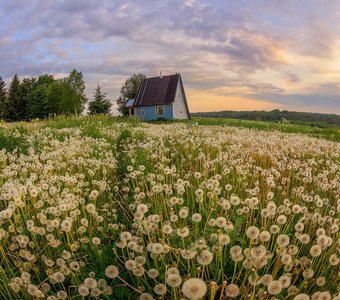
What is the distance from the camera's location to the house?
53.4 m

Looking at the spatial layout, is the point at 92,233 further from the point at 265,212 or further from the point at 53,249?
the point at 265,212

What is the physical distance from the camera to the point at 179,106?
54.7m

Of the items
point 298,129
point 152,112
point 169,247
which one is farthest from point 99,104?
point 169,247

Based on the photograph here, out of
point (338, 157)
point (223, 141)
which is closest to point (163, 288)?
point (223, 141)

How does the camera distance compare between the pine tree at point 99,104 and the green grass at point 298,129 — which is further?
the pine tree at point 99,104

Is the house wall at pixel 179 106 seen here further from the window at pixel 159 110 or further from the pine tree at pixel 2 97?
the pine tree at pixel 2 97

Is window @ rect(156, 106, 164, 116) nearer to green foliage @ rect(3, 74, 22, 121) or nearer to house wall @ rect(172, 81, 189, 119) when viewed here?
house wall @ rect(172, 81, 189, 119)

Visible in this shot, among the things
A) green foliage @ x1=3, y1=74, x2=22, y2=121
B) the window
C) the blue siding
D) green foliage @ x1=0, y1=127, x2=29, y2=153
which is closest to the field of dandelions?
green foliage @ x1=0, y1=127, x2=29, y2=153

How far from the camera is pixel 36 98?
7181 centimetres

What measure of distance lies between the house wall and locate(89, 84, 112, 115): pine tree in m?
14.6

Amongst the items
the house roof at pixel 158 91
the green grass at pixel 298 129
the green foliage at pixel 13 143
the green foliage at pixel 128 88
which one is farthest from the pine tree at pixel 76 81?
the green foliage at pixel 13 143

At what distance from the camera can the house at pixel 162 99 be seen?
53406mm

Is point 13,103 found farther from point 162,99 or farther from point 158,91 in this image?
point 162,99

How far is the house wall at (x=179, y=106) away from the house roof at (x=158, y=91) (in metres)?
0.92
